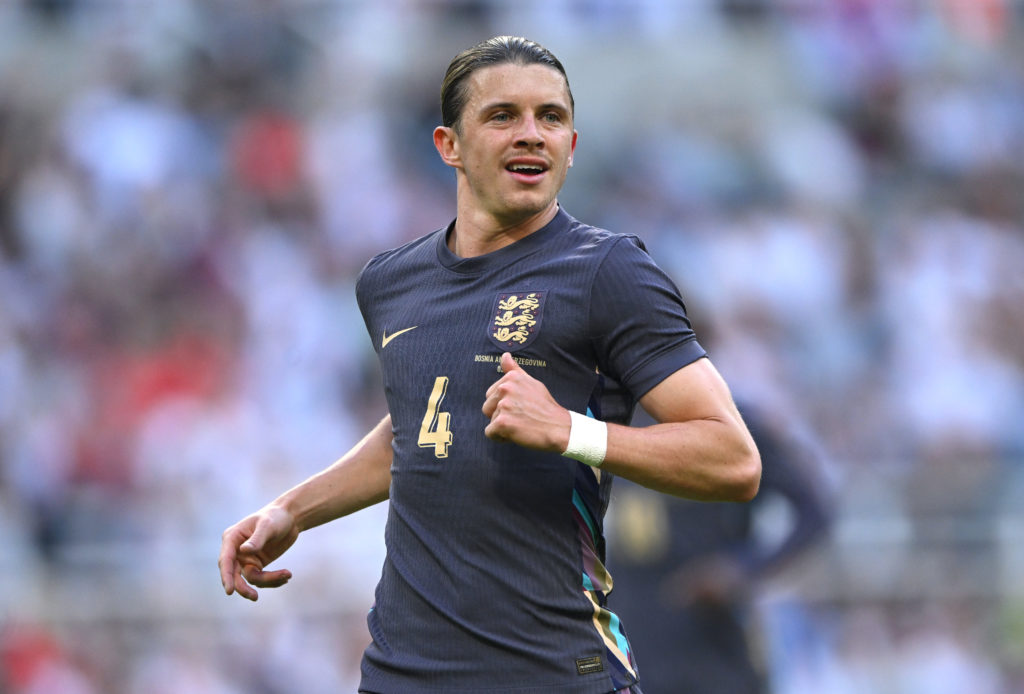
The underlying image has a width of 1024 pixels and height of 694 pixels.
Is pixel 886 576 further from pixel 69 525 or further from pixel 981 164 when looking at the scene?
pixel 981 164

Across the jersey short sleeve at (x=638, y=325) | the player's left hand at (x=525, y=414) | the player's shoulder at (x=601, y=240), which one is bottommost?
the player's left hand at (x=525, y=414)

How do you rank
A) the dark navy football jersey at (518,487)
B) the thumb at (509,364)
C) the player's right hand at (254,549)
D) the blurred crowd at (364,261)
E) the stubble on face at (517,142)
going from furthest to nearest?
the blurred crowd at (364,261) → the player's right hand at (254,549) → the stubble on face at (517,142) → the dark navy football jersey at (518,487) → the thumb at (509,364)

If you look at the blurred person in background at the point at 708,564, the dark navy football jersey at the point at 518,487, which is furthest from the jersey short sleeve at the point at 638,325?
the blurred person in background at the point at 708,564

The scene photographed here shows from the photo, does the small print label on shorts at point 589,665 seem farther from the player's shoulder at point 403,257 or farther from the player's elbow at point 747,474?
the player's shoulder at point 403,257

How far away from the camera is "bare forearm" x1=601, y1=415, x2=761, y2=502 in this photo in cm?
351

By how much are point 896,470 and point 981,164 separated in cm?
524

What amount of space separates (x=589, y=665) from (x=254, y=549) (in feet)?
3.32

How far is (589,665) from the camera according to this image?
11.9 feet

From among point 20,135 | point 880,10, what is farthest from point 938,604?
point 20,135

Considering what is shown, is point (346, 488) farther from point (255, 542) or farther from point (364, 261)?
point (364, 261)

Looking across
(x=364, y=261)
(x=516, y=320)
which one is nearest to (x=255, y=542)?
(x=516, y=320)

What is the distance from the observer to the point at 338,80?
13.4 m

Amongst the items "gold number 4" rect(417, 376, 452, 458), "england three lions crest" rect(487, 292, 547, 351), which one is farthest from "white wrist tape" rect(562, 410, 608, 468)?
"gold number 4" rect(417, 376, 452, 458)

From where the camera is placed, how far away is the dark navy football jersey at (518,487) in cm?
361
